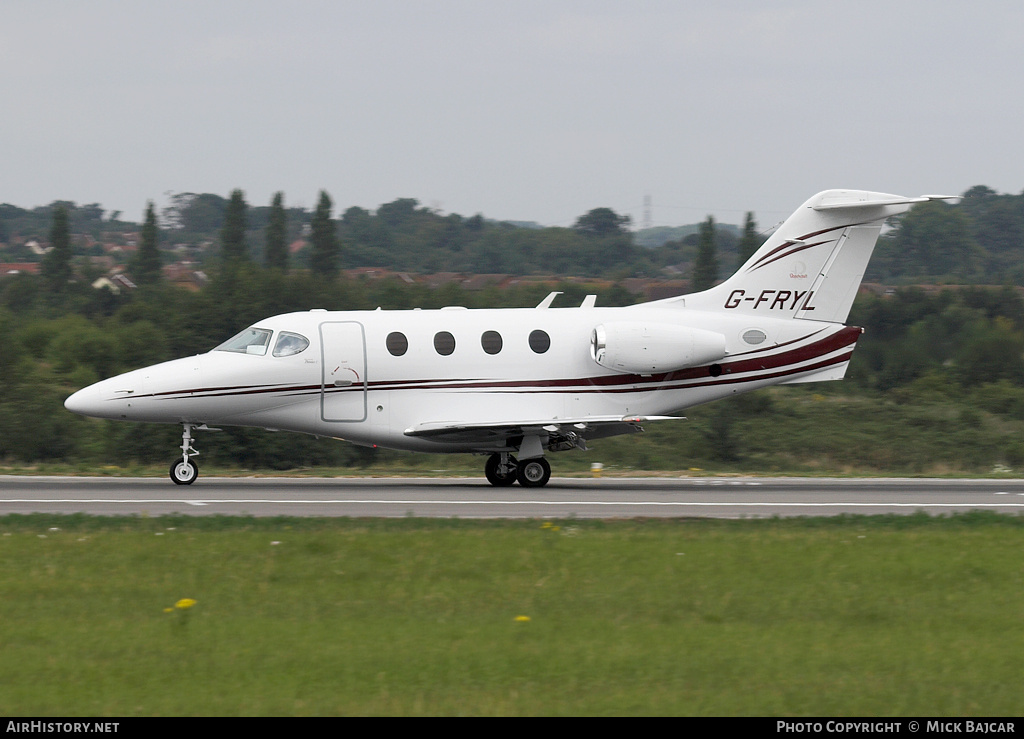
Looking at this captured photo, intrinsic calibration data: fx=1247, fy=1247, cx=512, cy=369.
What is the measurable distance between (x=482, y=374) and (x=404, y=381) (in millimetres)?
1390

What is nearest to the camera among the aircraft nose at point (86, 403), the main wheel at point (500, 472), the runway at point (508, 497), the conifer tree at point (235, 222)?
the runway at point (508, 497)

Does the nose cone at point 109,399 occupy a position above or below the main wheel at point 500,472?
above

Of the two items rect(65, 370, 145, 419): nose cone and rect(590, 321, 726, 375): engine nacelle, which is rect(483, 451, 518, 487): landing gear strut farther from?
rect(65, 370, 145, 419): nose cone

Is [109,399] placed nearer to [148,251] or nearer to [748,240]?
[748,240]

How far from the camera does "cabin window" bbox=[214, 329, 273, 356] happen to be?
72.7 feet

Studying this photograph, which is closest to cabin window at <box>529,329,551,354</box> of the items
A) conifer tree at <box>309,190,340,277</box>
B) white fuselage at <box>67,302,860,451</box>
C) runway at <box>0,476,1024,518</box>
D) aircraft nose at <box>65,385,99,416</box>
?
white fuselage at <box>67,302,860,451</box>

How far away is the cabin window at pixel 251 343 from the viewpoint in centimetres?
2216

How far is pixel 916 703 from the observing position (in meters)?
7.73

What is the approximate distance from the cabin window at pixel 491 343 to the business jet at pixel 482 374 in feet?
0.10

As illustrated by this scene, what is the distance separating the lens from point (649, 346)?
22.3 metres

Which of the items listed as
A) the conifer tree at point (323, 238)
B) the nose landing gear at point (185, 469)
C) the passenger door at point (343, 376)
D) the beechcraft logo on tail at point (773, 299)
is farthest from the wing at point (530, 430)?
the conifer tree at point (323, 238)

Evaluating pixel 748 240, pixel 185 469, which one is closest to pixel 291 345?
pixel 185 469

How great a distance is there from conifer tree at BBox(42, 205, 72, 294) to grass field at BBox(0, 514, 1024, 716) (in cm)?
6468

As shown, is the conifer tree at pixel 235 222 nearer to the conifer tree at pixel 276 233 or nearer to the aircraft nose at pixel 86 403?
the conifer tree at pixel 276 233
